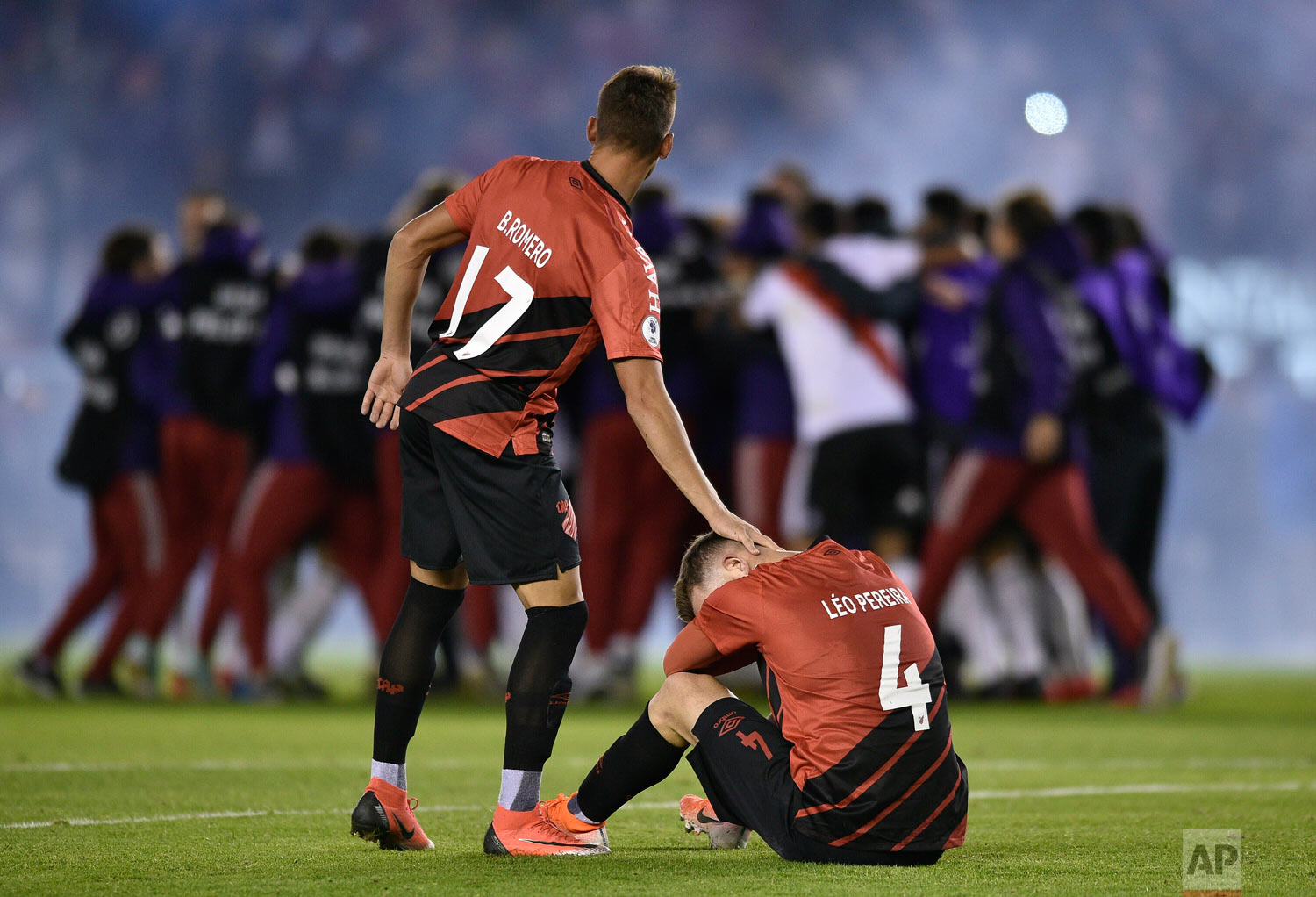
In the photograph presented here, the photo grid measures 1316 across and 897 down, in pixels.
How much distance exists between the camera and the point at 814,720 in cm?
291

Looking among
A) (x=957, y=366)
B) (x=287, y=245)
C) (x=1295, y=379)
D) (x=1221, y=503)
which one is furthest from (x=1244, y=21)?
(x=957, y=366)

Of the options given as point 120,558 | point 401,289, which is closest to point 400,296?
point 401,289

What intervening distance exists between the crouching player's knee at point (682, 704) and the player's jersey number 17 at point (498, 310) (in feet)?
2.59

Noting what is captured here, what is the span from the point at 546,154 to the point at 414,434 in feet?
50.5

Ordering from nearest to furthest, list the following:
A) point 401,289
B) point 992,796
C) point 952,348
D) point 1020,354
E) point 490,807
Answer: point 401,289 → point 490,807 → point 992,796 → point 1020,354 → point 952,348

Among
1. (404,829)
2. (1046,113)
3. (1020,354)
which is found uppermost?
(1046,113)

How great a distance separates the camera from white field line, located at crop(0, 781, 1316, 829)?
→ 11.5 ft

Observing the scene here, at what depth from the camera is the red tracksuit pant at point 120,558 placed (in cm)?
855

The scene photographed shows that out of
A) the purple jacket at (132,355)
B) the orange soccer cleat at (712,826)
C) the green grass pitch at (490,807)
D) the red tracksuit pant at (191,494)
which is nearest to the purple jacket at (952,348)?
the green grass pitch at (490,807)

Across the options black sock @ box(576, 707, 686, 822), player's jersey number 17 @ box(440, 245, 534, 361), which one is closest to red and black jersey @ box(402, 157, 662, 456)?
player's jersey number 17 @ box(440, 245, 534, 361)

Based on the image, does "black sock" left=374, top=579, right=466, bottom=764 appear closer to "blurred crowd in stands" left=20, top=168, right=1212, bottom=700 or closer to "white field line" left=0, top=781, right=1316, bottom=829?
"white field line" left=0, top=781, right=1316, bottom=829

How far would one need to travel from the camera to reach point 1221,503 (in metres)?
16.8

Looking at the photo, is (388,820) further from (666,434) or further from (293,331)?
(293,331)

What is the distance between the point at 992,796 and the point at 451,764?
1724mm
